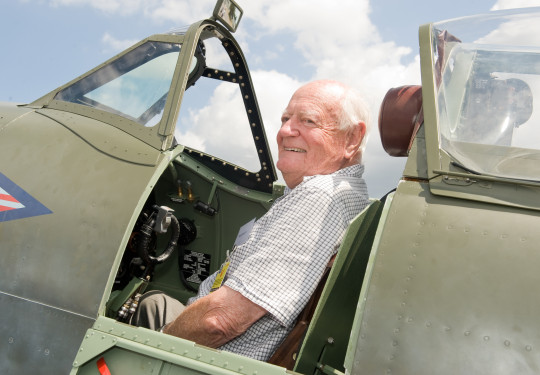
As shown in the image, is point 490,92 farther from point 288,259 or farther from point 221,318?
point 221,318

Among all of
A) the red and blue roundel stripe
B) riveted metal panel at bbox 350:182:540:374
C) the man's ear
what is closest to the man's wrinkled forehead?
the man's ear

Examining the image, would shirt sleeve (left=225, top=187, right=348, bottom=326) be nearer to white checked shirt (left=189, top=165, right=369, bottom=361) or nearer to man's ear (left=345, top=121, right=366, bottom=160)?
white checked shirt (left=189, top=165, right=369, bottom=361)

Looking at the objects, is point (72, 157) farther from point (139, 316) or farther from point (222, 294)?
point (222, 294)

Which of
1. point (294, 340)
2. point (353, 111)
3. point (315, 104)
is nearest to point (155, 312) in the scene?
point (294, 340)

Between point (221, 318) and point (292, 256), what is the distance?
0.38 metres

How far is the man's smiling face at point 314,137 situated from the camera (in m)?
2.56

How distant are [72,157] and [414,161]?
1570mm

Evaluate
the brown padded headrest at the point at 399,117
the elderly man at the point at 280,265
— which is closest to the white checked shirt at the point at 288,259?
the elderly man at the point at 280,265

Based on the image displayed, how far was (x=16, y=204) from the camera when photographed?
7.77 feet

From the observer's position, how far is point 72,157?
2457 mm

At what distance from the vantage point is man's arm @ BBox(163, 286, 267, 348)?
81.1 inches

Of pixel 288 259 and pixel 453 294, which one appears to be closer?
pixel 453 294

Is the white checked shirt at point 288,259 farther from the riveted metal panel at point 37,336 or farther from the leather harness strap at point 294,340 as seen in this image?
the riveted metal panel at point 37,336

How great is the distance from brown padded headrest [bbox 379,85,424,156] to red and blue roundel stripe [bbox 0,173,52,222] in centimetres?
153
